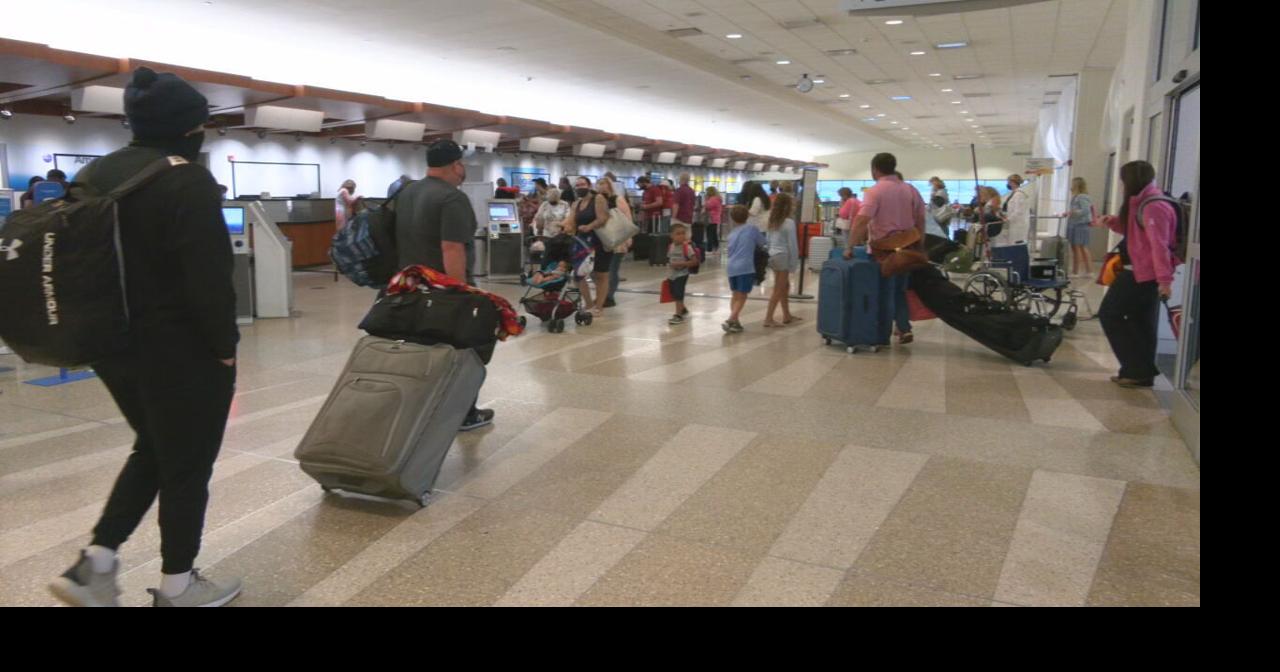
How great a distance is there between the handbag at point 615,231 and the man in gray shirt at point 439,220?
4.98 m

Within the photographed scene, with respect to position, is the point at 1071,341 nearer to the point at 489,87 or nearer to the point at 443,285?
the point at 443,285

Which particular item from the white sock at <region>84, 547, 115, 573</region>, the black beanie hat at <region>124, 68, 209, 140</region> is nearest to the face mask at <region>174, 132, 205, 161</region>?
the black beanie hat at <region>124, 68, 209, 140</region>

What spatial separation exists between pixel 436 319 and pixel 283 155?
1590cm

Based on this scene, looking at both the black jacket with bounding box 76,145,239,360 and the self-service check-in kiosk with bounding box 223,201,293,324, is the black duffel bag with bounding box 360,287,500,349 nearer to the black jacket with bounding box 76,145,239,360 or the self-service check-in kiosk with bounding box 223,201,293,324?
the black jacket with bounding box 76,145,239,360

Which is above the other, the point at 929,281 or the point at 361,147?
the point at 361,147

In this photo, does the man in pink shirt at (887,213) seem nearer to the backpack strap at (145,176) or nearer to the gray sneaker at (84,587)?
the backpack strap at (145,176)

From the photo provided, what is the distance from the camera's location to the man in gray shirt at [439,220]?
4.17 m

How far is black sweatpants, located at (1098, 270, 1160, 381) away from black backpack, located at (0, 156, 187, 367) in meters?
6.20

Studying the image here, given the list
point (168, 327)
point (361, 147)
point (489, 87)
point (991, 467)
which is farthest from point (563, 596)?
point (361, 147)

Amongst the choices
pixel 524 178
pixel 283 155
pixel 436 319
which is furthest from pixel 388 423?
pixel 524 178

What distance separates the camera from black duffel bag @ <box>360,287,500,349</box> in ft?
12.1

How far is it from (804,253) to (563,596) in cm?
894
